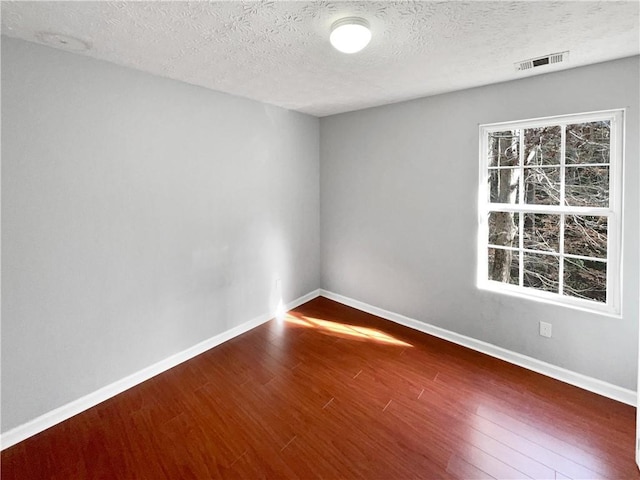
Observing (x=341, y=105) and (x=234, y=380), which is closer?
(x=234, y=380)

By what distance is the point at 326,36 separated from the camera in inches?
71.4

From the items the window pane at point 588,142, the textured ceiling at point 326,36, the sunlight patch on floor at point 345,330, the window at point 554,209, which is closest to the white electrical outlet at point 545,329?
the window at point 554,209

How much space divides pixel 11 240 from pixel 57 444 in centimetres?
128

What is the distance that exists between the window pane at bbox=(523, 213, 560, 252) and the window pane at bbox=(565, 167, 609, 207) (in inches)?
7.7

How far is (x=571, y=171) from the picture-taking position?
2492mm

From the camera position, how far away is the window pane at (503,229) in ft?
9.32

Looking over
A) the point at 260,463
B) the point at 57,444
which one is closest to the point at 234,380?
the point at 260,463

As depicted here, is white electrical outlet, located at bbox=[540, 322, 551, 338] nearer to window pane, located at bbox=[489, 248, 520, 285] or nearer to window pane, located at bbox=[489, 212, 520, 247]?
window pane, located at bbox=[489, 248, 520, 285]

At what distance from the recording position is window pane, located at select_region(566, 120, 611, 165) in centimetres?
235

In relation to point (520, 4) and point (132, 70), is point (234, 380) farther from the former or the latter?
point (520, 4)

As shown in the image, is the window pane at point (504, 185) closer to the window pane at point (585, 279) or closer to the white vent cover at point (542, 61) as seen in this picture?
the window pane at point (585, 279)

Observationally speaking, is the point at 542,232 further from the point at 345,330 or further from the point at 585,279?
the point at 345,330

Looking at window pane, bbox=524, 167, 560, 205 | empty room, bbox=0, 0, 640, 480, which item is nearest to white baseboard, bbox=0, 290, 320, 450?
empty room, bbox=0, 0, 640, 480

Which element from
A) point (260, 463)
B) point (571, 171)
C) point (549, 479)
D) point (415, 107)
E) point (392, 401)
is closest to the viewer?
point (549, 479)
